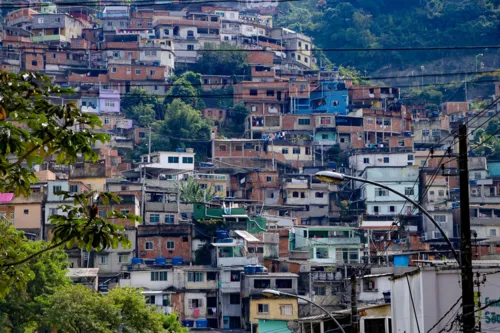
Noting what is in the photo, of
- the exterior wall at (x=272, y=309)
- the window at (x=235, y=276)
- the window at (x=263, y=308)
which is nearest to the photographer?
the exterior wall at (x=272, y=309)

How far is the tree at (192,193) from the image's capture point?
86.3 metres

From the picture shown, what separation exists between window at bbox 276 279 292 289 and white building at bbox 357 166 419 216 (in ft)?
75.5

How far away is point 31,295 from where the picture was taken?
58031mm

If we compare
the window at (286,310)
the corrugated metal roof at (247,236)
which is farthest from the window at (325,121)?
the window at (286,310)

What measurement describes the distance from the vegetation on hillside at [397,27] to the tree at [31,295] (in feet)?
296

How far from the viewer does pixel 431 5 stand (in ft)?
515

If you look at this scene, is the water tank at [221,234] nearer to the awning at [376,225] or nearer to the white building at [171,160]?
the awning at [376,225]

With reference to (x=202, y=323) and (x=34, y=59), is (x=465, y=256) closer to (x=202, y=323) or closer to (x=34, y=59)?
(x=202, y=323)

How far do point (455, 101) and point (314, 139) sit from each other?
28711 mm

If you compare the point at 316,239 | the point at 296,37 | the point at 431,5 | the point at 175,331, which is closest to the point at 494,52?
the point at 431,5

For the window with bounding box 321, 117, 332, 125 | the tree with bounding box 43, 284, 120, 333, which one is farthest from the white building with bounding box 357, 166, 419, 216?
the tree with bounding box 43, 284, 120, 333

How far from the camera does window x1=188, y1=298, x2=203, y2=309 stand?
71375 mm

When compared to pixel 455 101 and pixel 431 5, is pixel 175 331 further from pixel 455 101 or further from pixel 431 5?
pixel 431 5

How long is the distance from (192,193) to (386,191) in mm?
14158
